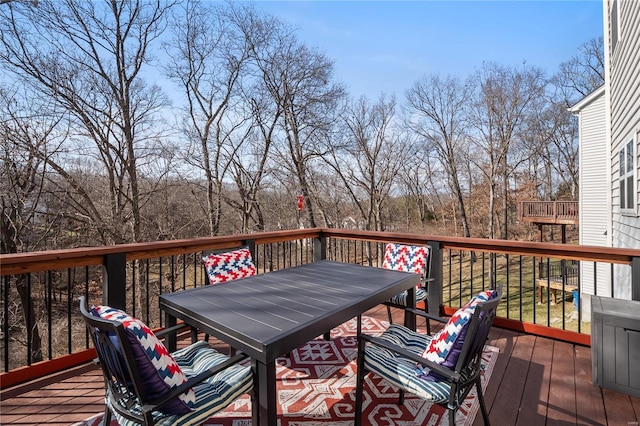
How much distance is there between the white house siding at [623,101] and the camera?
3.77m

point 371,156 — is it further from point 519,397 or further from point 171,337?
point 171,337

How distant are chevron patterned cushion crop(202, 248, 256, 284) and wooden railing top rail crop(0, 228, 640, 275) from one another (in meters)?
0.34

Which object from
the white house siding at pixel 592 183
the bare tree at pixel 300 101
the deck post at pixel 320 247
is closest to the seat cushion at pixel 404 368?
the deck post at pixel 320 247

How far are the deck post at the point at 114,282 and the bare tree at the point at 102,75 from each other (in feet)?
16.4

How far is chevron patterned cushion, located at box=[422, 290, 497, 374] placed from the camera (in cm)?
145

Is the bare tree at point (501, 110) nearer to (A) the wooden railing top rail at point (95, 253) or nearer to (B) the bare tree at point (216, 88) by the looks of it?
(B) the bare tree at point (216, 88)

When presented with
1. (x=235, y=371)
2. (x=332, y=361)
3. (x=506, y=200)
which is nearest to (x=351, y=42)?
(x=332, y=361)

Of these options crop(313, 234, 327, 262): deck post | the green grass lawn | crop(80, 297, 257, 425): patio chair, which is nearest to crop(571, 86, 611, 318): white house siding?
the green grass lawn

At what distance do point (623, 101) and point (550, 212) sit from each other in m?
9.83

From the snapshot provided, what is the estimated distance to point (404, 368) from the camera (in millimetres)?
1673

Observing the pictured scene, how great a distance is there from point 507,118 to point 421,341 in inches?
589

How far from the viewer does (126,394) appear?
54.5 inches

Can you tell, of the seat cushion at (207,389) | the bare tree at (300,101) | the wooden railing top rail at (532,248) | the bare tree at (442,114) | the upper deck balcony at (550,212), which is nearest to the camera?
the seat cushion at (207,389)

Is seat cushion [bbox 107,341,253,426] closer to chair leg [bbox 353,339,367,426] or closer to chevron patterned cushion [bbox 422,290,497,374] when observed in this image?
chair leg [bbox 353,339,367,426]
